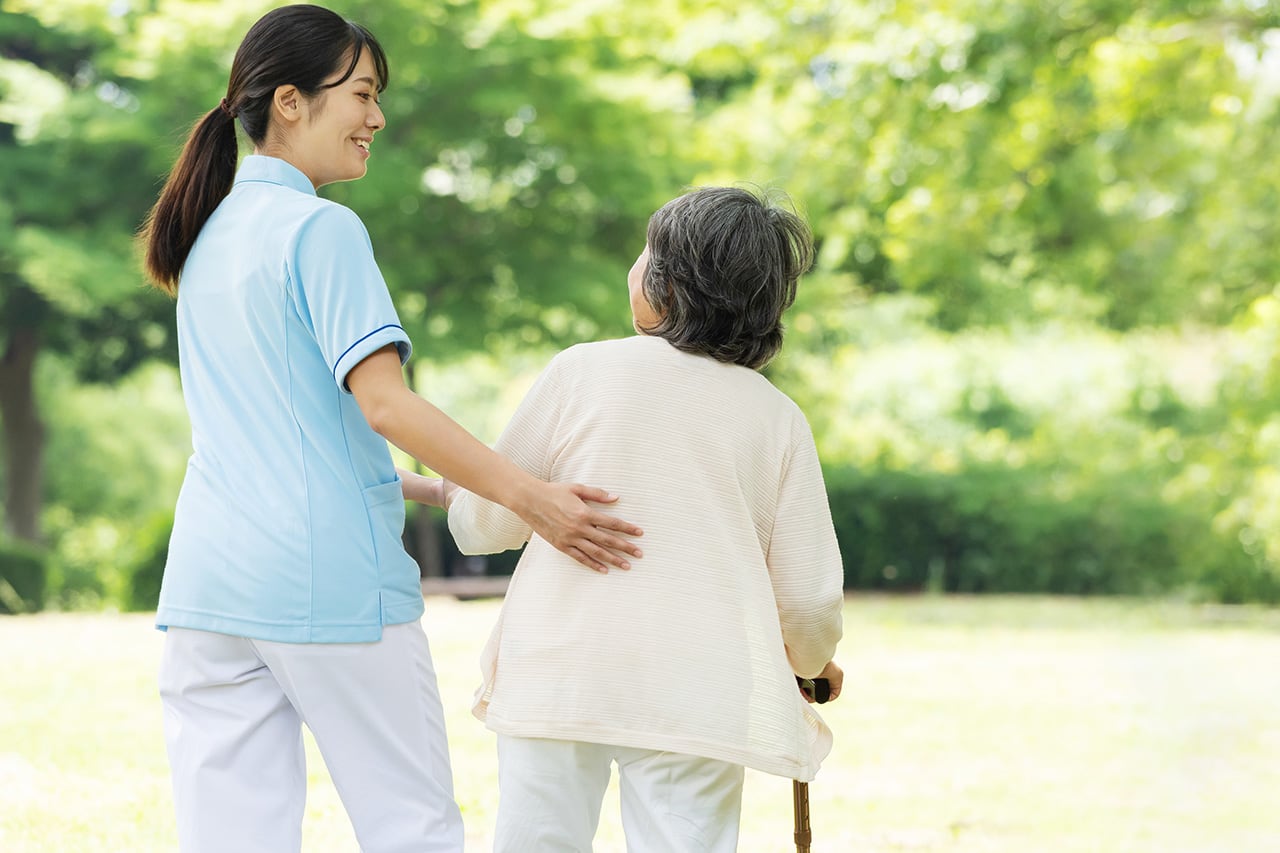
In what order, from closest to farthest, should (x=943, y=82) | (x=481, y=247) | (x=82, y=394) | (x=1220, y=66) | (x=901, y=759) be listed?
(x=901, y=759) < (x=943, y=82) < (x=1220, y=66) < (x=481, y=247) < (x=82, y=394)

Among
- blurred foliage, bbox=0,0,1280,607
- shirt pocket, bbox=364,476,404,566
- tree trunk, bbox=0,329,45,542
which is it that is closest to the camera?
shirt pocket, bbox=364,476,404,566

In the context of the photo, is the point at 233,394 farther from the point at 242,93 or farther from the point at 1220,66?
the point at 1220,66

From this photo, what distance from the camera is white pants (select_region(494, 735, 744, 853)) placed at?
7.27 ft

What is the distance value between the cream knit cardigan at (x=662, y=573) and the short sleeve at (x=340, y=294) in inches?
11.4

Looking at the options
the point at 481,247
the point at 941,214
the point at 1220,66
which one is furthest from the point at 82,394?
the point at 1220,66

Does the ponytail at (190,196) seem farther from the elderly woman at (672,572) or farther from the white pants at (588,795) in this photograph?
the white pants at (588,795)

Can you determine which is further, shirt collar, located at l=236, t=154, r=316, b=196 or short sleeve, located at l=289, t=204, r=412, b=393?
shirt collar, located at l=236, t=154, r=316, b=196

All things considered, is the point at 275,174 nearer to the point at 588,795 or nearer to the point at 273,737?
the point at 273,737

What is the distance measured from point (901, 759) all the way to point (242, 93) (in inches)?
173

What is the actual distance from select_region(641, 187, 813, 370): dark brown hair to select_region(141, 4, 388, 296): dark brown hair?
0.55 metres

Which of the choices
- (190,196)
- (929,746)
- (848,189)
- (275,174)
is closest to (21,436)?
(848,189)

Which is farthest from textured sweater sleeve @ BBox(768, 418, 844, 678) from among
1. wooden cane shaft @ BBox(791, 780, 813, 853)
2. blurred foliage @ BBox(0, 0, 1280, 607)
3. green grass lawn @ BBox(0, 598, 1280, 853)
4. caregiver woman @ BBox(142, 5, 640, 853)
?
blurred foliage @ BBox(0, 0, 1280, 607)

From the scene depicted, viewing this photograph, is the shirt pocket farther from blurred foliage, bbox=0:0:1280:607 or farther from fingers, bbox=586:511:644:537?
blurred foliage, bbox=0:0:1280:607

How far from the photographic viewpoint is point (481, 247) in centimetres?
1375
